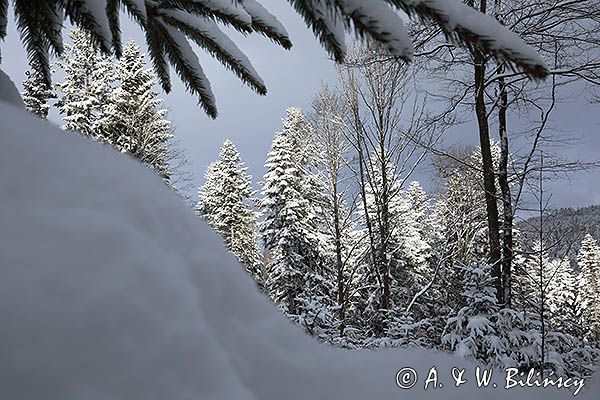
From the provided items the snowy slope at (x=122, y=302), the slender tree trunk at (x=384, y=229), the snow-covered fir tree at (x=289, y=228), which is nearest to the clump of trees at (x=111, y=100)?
the snow-covered fir tree at (x=289, y=228)

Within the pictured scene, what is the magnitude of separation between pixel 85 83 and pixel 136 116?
225cm

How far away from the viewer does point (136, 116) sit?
48.6ft

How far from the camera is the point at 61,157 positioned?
583 millimetres

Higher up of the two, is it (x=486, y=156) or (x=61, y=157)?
(x=486, y=156)

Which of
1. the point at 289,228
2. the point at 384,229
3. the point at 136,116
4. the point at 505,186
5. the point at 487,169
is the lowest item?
the point at 384,229

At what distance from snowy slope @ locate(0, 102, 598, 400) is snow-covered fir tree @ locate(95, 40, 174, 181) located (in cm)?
1425

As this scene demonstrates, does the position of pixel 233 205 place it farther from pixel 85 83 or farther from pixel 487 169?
pixel 487 169

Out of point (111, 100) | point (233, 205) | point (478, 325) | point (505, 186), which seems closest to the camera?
point (478, 325)

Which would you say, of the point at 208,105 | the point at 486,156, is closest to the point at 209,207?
the point at 486,156

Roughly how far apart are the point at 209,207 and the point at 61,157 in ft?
69.9

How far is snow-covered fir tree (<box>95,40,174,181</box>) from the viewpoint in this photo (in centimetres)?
1440

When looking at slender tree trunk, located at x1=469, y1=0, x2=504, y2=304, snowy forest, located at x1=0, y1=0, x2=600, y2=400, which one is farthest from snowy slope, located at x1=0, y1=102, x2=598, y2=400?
slender tree trunk, located at x1=469, y1=0, x2=504, y2=304

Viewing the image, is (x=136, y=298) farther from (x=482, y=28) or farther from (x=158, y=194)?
(x=482, y=28)

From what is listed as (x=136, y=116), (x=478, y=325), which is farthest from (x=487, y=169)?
(x=136, y=116)
